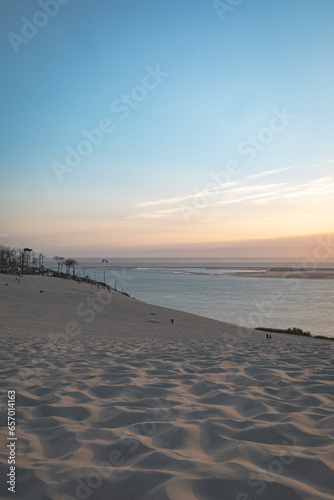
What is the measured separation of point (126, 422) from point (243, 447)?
1.29m

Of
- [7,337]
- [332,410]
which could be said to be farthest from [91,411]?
[7,337]

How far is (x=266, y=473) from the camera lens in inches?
96.0

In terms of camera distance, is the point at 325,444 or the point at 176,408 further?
the point at 176,408

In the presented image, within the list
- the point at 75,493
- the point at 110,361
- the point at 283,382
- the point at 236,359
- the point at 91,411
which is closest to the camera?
the point at 75,493

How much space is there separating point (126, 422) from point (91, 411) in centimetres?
52

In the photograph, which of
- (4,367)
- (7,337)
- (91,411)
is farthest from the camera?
(7,337)

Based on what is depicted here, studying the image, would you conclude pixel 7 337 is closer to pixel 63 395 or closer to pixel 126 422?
pixel 63 395

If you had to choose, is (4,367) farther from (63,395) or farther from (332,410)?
(332,410)

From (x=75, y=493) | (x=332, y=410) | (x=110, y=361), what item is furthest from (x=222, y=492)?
(x=110, y=361)

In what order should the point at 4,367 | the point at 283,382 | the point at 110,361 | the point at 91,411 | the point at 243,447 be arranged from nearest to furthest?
the point at 243,447 → the point at 91,411 → the point at 283,382 → the point at 4,367 → the point at 110,361

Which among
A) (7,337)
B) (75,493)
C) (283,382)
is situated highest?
(75,493)

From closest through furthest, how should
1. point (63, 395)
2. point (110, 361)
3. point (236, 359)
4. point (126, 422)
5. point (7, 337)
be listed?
1. point (126, 422)
2. point (63, 395)
3. point (110, 361)
4. point (236, 359)
5. point (7, 337)

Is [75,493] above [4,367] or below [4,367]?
above

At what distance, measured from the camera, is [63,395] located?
14.1ft
